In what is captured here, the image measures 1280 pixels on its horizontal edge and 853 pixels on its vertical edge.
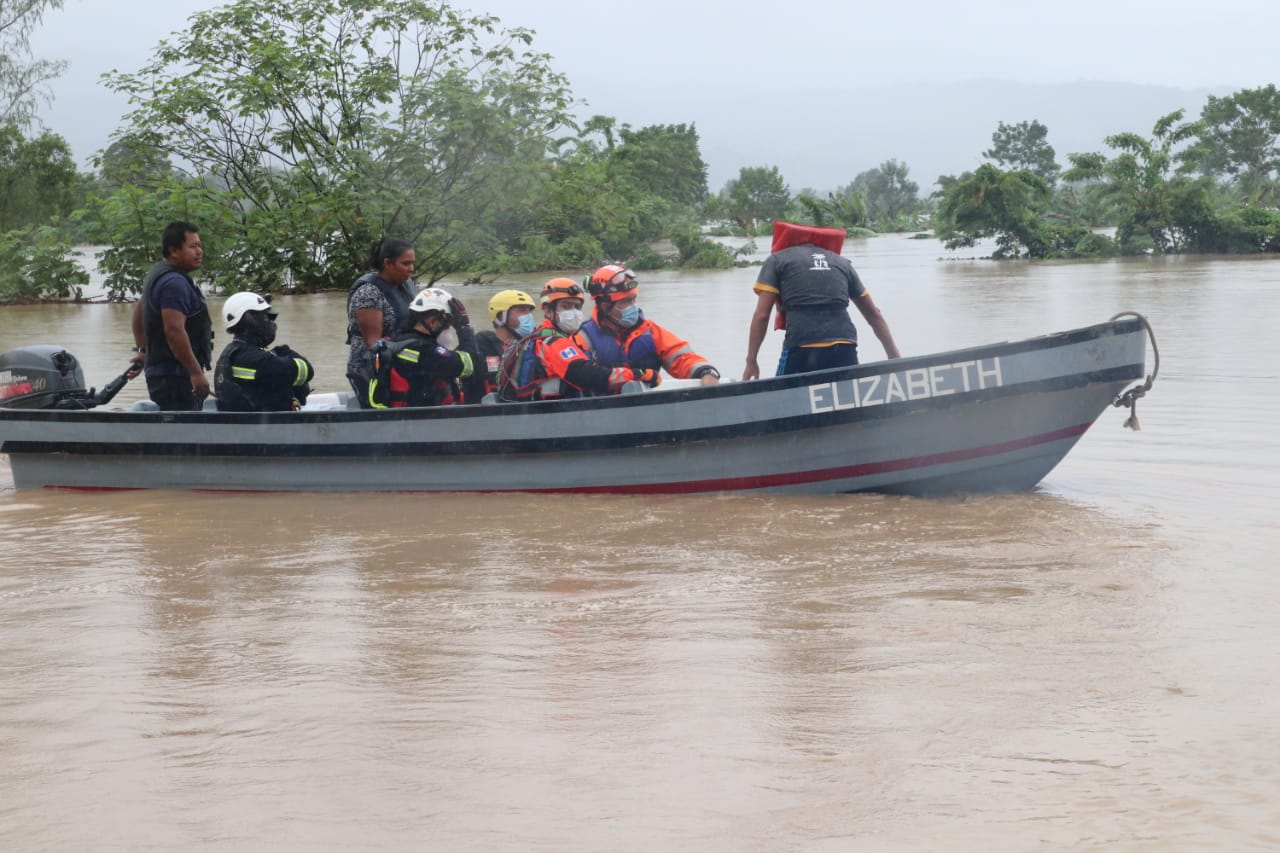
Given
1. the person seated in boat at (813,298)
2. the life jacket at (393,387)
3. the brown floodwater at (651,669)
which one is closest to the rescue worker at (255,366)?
the life jacket at (393,387)

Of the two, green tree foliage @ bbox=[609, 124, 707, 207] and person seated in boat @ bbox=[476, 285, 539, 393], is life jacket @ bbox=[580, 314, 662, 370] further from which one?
green tree foliage @ bbox=[609, 124, 707, 207]

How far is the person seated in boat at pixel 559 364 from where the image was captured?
24.3 feet

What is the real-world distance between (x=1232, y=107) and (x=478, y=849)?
65889 millimetres

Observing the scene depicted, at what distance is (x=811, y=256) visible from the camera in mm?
7199

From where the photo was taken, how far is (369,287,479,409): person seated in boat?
7.28m

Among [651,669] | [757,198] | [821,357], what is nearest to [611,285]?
[821,357]

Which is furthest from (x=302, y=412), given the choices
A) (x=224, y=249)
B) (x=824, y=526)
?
(x=224, y=249)

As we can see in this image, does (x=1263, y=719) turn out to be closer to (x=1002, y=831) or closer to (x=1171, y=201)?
(x=1002, y=831)

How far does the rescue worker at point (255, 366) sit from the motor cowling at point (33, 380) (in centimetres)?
170

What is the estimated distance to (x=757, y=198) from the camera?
75125 millimetres

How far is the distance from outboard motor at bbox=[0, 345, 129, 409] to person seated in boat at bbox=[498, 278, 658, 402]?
2980 mm

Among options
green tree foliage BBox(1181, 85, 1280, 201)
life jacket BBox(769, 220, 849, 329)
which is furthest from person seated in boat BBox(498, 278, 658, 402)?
green tree foliage BBox(1181, 85, 1280, 201)

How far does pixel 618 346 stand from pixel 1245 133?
2456 inches

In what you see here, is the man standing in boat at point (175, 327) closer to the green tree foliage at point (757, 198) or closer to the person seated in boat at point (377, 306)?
the person seated in boat at point (377, 306)
